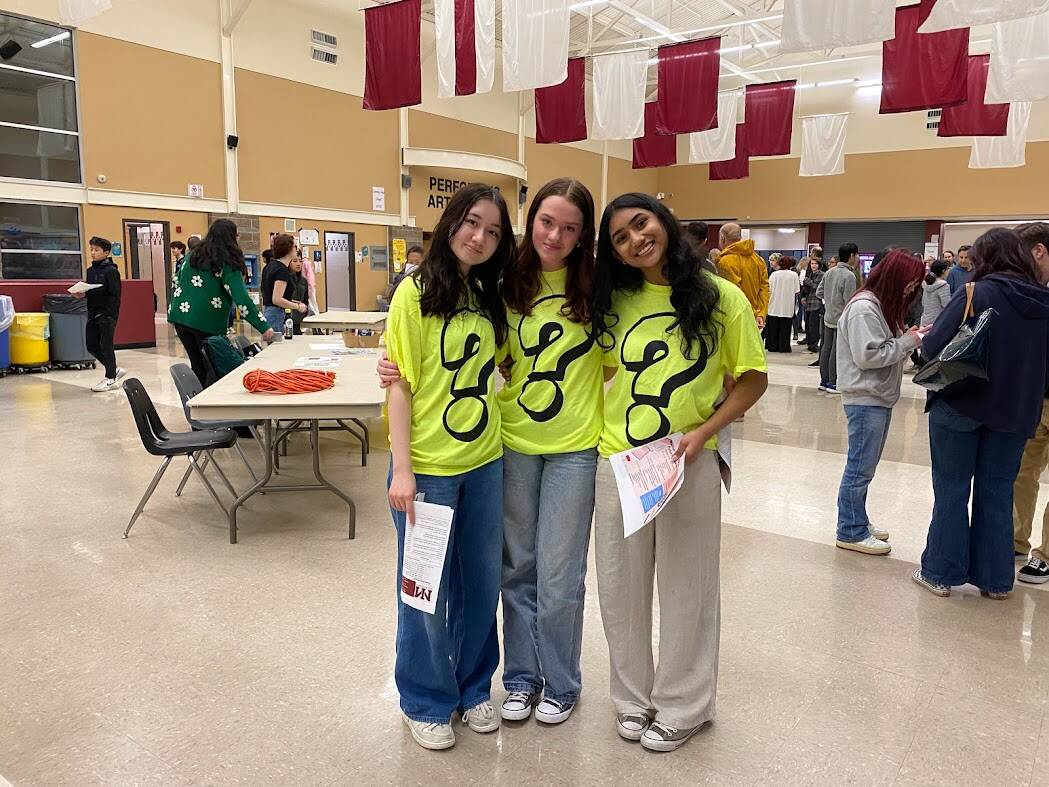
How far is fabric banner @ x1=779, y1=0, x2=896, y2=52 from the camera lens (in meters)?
6.18

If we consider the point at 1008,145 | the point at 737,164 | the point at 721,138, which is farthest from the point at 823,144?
the point at 1008,145

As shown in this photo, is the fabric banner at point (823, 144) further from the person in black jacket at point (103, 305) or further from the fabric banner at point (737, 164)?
the person in black jacket at point (103, 305)

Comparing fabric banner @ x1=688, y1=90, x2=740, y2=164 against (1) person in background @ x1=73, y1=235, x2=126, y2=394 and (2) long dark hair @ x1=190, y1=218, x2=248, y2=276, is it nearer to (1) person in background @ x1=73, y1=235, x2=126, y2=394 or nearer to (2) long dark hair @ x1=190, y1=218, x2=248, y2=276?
(1) person in background @ x1=73, y1=235, x2=126, y2=394

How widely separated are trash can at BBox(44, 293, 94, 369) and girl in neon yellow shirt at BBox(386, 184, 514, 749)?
29.2ft

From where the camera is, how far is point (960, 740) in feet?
6.93

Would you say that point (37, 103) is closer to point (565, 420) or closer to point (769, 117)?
point (769, 117)

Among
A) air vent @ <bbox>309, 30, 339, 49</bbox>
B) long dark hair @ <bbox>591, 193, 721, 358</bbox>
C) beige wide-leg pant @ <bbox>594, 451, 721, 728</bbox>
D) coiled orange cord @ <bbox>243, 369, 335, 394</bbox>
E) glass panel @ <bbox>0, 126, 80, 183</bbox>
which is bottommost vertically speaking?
beige wide-leg pant @ <bbox>594, 451, 721, 728</bbox>

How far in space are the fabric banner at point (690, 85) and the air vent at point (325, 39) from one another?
741 cm

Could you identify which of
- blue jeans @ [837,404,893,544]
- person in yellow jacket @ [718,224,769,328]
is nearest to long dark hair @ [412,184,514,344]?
blue jeans @ [837,404,893,544]

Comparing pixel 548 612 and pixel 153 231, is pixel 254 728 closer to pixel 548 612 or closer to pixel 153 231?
pixel 548 612

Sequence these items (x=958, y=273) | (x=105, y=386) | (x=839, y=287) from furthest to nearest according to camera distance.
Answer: (x=958, y=273) < (x=839, y=287) < (x=105, y=386)

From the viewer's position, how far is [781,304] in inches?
470

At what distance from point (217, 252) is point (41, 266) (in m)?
8.37

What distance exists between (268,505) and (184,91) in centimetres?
1104
